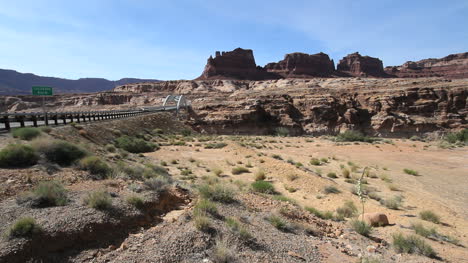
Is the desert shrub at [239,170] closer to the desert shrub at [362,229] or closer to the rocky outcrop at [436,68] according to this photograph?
the desert shrub at [362,229]

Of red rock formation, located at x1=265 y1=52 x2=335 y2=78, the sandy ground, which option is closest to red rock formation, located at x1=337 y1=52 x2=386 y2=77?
red rock formation, located at x1=265 y1=52 x2=335 y2=78

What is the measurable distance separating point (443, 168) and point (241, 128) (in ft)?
101

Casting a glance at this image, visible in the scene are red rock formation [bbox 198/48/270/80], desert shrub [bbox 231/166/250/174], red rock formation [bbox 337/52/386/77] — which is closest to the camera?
desert shrub [bbox 231/166/250/174]

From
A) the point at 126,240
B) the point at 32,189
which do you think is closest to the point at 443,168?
the point at 126,240

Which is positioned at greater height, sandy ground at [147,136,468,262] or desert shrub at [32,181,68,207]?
desert shrub at [32,181,68,207]

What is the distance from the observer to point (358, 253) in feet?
19.4

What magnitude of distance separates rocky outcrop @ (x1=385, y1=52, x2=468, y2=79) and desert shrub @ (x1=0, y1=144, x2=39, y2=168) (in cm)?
17244

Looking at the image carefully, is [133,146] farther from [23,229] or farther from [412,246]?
[412,246]

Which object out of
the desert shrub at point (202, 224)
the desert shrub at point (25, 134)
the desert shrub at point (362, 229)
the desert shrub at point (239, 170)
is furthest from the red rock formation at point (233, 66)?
the desert shrub at point (202, 224)

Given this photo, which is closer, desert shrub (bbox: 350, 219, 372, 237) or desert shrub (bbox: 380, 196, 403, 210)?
desert shrub (bbox: 350, 219, 372, 237)

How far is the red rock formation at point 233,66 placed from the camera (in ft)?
430

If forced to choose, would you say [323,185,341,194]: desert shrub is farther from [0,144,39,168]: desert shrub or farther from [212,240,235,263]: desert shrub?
[0,144,39,168]: desert shrub

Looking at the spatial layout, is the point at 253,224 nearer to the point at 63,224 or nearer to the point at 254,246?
the point at 254,246

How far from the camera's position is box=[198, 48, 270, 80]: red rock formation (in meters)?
131
